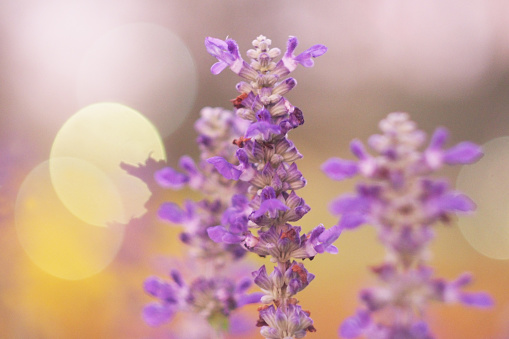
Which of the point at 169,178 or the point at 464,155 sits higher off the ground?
the point at 169,178

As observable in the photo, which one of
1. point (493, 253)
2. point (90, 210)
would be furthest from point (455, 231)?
point (90, 210)

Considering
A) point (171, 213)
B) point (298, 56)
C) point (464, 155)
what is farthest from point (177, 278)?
point (464, 155)

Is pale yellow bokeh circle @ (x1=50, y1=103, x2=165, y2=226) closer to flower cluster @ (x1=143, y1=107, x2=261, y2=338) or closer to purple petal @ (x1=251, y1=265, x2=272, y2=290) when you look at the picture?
flower cluster @ (x1=143, y1=107, x2=261, y2=338)

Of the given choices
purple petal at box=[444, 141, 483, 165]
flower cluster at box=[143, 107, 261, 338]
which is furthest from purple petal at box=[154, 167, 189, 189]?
purple petal at box=[444, 141, 483, 165]

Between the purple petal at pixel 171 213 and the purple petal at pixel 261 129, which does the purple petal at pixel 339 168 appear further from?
the purple petal at pixel 171 213

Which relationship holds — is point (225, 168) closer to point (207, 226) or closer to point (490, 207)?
point (207, 226)
